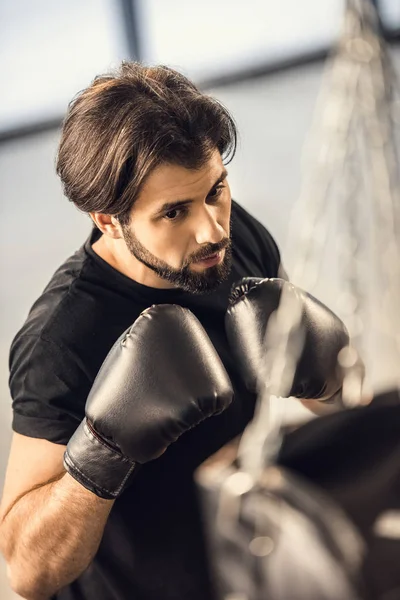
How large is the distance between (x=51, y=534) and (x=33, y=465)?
0.08 m

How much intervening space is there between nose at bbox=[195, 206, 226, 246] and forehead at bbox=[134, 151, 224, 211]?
0.02 meters

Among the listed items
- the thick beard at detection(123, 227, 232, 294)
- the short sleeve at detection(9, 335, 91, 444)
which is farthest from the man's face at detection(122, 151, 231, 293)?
the short sleeve at detection(9, 335, 91, 444)

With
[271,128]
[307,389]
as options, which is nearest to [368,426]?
[307,389]

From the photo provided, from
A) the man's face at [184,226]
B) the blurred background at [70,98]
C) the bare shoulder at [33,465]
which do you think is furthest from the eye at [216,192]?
the bare shoulder at [33,465]

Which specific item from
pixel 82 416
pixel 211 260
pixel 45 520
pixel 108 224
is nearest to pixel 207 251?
pixel 211 260

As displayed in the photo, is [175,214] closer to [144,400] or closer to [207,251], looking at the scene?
[207,251]

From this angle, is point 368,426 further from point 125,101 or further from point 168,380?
point 125,101

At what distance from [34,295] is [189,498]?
1.21ft

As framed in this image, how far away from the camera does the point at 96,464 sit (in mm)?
933

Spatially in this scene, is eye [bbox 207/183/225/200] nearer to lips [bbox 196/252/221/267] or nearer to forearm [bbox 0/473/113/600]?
lips [bbox 196/252/221/267]

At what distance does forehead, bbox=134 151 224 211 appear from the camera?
96 centimetres

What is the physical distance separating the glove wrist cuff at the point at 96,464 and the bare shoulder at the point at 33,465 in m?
0.04

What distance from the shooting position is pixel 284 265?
1.24m

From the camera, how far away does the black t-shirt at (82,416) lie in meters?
1.00
